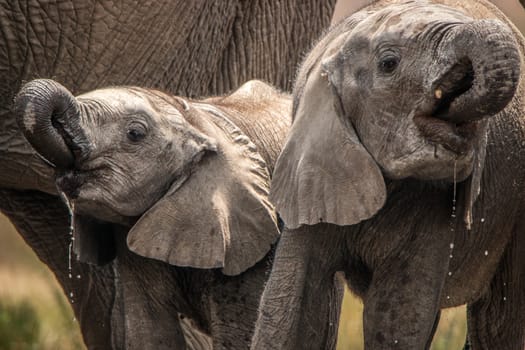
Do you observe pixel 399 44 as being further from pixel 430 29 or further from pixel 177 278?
pixel 177 278

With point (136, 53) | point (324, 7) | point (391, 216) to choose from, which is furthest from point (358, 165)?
Answer: point (324, 7)

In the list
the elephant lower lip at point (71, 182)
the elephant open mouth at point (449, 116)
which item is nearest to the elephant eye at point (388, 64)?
the elephant open mouth at point (449, 116)

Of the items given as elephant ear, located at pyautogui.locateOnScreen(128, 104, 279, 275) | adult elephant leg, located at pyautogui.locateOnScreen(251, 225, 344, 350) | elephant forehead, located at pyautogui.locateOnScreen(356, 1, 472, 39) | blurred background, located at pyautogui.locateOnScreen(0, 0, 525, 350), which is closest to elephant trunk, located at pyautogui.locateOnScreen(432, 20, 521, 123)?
elephant forehead, located at pyautogui.locateOnScreen(356, 1, 472, 39)

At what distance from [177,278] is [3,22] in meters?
1.36

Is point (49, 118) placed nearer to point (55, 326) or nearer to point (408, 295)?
point (408, 295)

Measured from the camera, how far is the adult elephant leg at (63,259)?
8.13m

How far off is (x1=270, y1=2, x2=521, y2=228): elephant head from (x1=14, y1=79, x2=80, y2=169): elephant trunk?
0.67m

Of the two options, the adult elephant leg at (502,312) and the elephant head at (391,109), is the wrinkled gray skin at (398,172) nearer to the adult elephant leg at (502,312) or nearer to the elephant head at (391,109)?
the elephant head at (391,109)

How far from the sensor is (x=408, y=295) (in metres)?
5.84

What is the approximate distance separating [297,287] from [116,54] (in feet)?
6.40

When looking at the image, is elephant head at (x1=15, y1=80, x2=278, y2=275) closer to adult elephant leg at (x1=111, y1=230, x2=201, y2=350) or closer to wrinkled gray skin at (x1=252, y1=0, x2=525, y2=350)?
adult elephant leg at (x1=111, y1=230, x2=201, y2=350)

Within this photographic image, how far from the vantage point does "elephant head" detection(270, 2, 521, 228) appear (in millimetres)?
5355

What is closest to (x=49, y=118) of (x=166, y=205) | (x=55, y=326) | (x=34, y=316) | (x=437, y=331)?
(x=166, y=205)

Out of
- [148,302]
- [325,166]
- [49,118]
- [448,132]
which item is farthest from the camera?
[148,302]
